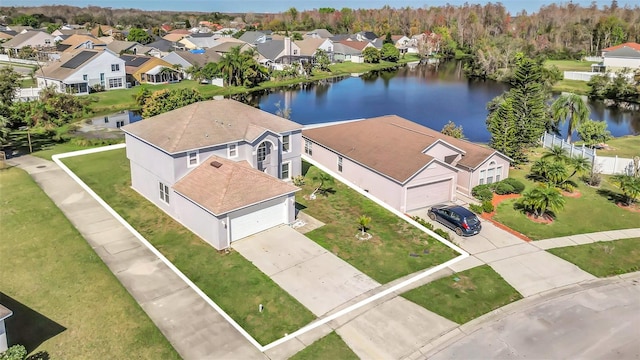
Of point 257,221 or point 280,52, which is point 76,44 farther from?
point 257,221

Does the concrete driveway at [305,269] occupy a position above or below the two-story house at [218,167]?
below

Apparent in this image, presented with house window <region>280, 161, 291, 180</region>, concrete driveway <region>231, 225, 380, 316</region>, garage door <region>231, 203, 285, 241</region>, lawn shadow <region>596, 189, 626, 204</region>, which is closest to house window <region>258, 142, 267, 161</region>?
house window <region>280, 161, 291, 180</region>

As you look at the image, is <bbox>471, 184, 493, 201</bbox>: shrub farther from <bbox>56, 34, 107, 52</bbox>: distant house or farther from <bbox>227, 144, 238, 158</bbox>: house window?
<bbox>56, 34, 107, 52</bbox>: distant house

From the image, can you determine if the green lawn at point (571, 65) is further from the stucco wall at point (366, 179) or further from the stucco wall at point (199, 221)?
the stucco wall at point (199, 221)

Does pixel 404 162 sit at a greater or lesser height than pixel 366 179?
greater

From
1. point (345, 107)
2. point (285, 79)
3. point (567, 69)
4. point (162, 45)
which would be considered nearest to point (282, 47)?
point (285, 79)

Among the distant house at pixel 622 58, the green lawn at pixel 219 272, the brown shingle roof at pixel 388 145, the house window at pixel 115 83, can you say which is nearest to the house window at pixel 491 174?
the brown shingle roof at pixel 388 145

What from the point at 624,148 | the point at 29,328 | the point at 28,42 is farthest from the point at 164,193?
the point at 28,42
